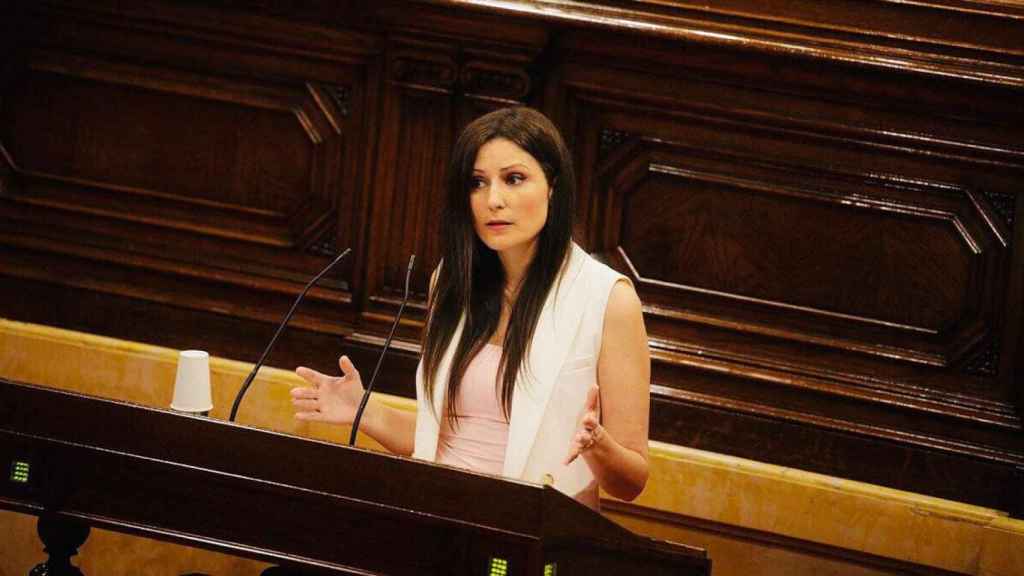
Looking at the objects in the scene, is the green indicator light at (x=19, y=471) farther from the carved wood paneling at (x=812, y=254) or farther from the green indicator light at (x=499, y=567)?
the carved wood paneling at (x=812, y=254)

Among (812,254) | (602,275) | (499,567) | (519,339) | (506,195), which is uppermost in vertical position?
(812,254)

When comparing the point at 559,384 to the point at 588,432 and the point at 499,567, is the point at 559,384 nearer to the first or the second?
the point at 588,432

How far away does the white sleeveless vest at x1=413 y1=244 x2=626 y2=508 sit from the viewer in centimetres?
254

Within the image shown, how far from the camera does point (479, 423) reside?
2664mm

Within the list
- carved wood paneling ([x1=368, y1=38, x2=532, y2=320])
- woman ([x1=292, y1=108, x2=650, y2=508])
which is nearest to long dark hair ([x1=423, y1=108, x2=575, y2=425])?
woman ([x1=292, y1=108, x2=650, y2=508])

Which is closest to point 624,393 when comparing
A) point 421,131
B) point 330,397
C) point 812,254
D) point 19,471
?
point 330,397

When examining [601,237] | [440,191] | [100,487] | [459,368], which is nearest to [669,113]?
[601,237]

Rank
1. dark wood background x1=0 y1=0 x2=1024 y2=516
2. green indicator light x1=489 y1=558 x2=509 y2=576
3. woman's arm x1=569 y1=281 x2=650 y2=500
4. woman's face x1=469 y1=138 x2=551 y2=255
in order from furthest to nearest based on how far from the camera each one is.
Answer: dark wood background x1=0 y1=0 x2=1024 y2=516
woman's face x1=469 y1=138 x2=551 y2=255
woman's arm x1=569 y1=281 x2=650 y2=500
green indicator light x1=489 y1=558 x2=509 y2=576

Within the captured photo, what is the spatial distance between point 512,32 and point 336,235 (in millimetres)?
785

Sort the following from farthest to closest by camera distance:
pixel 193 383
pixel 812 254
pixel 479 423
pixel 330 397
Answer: pixel 812 254 < pixel 193 383 < pixel 479 423 < pixel 330 397

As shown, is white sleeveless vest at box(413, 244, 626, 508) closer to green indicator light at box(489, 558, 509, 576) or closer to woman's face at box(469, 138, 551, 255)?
woman's face at box(469, 138, 551, 255)

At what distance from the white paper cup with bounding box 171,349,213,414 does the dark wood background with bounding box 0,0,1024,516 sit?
3.37 feet

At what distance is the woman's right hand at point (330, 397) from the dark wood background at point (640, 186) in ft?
4.04

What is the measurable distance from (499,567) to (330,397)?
0.69 m
